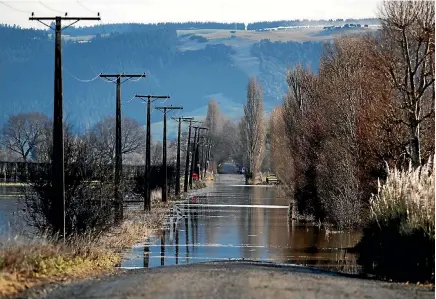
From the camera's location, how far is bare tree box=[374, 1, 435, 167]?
104ft

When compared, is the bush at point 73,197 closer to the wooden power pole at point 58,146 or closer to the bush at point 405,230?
the wooden power pole at point 58,146

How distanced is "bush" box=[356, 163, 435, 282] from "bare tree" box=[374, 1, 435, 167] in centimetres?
A: 860

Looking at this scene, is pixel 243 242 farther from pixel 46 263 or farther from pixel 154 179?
pixel 154 179

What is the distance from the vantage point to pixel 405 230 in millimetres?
20422

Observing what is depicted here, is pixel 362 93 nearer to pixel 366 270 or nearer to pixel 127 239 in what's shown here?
pixel 127 239

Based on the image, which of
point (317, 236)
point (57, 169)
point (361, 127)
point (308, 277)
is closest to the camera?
point (308, 277)

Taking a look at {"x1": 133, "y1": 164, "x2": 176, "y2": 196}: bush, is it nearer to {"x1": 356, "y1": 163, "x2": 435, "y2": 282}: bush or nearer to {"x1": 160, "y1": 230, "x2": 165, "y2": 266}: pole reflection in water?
{"x1": 160, "y1": 230, "x2": 165, "y2": 266}: pole reflection in water

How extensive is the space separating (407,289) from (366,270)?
7.05 metres

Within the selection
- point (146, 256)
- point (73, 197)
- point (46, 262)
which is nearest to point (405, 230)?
point (46, 262)

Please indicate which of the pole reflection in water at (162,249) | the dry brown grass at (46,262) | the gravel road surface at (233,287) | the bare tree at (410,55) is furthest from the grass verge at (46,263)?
the bare tree at (410,55)

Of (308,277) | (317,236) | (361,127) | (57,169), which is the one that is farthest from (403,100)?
(308,277)

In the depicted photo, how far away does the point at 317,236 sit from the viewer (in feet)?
138

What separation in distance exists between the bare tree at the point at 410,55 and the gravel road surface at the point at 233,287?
45.8 ft

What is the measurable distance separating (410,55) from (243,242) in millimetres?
9963
